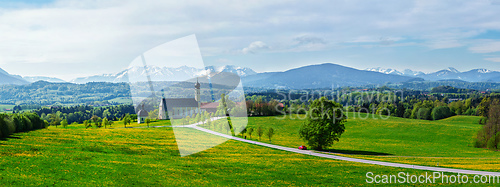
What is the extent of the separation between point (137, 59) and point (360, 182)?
20.6 m

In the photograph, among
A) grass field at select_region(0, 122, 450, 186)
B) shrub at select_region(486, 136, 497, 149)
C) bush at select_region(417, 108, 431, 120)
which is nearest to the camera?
grass field at select_region(0, 122, 450, 186)

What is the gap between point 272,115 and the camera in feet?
388

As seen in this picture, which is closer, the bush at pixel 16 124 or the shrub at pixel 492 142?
the bush at pixel 16 124

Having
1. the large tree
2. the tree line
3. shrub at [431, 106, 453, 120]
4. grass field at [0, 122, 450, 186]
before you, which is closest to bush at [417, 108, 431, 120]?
shrub at [431, 106, 453, 120]

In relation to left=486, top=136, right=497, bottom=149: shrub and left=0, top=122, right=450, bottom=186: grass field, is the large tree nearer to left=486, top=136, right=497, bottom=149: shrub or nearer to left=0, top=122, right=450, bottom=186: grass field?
left=0, top=122, right=450, bottom=186: grass field

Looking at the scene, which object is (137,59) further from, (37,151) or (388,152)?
(388,152)

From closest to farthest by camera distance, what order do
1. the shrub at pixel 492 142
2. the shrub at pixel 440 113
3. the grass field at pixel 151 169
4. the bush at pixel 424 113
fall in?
the grass field at pixel 151 169 → the shrub at pixel 492 142 → the shrub at pixel 440 113 → the bush at pixel 424 113

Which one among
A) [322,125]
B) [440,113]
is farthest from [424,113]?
[322,125]

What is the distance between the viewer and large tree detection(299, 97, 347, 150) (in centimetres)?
4888

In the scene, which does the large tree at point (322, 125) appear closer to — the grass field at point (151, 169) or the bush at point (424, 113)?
the grass field at point (151, 169)

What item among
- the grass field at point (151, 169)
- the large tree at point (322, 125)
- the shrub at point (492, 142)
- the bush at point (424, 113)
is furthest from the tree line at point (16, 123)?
the bush at point (424, 113)

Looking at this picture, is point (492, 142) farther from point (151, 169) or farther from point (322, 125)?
point (151, 169)

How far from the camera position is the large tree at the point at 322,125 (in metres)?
48.9

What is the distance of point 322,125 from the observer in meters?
49.4
